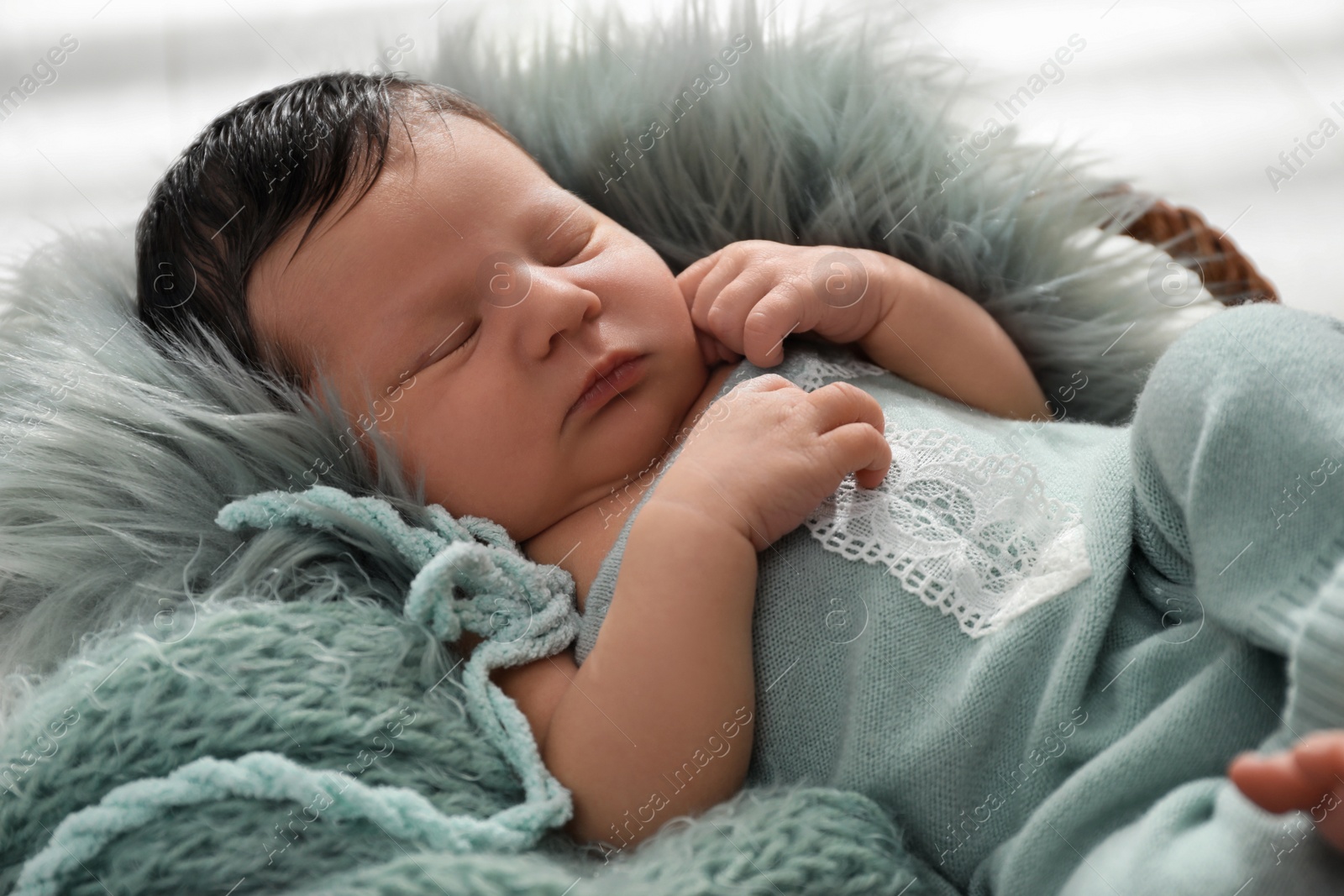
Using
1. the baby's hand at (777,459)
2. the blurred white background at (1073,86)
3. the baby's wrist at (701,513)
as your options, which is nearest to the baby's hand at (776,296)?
the baby's hand at (777,459)

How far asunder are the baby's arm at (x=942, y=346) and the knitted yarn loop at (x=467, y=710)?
0.46m

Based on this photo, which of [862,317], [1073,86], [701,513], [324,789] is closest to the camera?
[324,789]

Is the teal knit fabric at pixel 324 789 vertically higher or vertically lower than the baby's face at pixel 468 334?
lower

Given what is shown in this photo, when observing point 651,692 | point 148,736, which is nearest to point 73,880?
point 148,736

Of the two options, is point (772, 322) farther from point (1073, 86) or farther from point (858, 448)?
point (1073, 86)

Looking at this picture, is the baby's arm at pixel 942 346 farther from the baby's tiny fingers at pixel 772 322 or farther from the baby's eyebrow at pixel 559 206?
the baby's eyebrow at pixel 559 206

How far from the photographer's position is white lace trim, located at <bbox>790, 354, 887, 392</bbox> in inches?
43.3

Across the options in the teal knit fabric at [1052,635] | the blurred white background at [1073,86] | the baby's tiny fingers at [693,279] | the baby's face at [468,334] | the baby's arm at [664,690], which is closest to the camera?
the teal knit fabric at [1052,635]

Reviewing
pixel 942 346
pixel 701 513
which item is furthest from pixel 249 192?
pixel 942 346

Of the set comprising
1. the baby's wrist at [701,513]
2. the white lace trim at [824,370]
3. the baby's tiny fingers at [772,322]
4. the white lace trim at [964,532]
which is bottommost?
the white lace trim at [964,532]

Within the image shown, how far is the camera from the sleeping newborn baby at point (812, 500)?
765 millimetres

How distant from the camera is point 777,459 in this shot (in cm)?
92

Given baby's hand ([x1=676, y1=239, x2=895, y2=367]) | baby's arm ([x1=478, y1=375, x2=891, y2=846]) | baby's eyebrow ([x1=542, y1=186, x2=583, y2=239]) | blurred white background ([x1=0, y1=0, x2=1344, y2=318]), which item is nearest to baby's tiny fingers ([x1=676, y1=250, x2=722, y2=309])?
baby's hand ([x1=676, y1=239, x2=895, y2=367])

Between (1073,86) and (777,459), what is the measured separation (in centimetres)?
132
